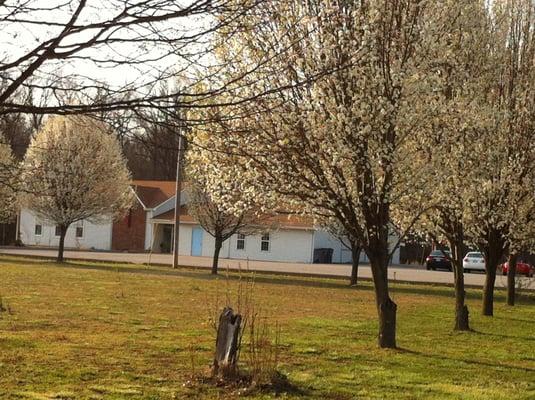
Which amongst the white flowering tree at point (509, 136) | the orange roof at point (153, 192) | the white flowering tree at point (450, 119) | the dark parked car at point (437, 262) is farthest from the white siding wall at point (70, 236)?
the white flowering tree at point (450, 119)

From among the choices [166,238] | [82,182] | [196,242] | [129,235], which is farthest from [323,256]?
[82,182]

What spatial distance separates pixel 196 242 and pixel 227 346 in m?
44.7

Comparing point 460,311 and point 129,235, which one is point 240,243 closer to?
point 129,235

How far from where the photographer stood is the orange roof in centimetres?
5591

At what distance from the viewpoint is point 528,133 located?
18016 millimetres

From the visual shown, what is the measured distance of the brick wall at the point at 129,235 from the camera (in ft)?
185

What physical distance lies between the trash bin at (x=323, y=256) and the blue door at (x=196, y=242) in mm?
7793

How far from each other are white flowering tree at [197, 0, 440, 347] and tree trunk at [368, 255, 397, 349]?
2 cm

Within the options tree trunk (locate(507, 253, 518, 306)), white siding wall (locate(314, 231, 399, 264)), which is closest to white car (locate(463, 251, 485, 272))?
white siding wall (locate(314, 231, 399, 264))

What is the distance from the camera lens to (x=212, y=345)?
1168 centimetres

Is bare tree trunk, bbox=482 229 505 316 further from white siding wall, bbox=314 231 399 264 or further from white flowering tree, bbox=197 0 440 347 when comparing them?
white siding wall, bbox=314 231 399 264

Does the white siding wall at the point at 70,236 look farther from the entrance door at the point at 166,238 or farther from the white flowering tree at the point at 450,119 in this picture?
the white flowering tree at the point at 450,119

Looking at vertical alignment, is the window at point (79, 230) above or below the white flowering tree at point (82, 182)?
below

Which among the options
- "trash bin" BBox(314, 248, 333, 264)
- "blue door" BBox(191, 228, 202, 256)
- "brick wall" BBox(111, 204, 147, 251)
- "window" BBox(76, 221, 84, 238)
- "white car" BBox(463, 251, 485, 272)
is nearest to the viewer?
"white car" BBox(463, 251, 485, 272)
